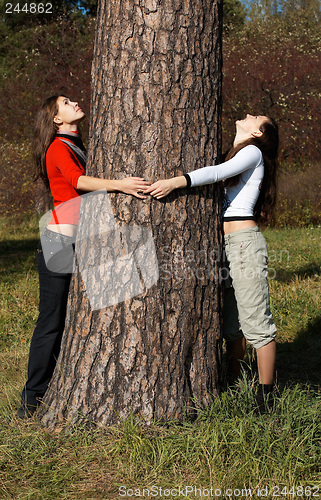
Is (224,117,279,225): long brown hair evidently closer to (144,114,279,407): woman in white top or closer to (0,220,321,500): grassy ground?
(144,114,279,407): woman in white top

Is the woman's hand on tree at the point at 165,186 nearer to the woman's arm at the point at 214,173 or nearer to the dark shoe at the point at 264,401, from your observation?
the woman's arm at the point at 214,173

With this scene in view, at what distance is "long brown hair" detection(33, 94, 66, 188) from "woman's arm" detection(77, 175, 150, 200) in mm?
548

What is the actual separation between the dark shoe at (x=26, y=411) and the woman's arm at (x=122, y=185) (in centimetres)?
131

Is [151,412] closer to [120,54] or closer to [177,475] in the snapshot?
[177,475]

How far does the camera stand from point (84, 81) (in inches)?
578

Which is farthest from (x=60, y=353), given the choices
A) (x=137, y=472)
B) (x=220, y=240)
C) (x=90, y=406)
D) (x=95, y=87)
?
(x=95, y=87)

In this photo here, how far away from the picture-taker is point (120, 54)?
8.55 feet

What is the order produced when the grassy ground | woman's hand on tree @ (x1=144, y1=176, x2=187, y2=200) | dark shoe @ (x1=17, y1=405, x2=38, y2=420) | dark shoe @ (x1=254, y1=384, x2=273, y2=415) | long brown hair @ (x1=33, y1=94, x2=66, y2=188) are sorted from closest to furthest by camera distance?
the grassy ground → woman's hand on tree @ (x1=144, y1=176, x2=187, y2=200) → dark shoe @ (x1=254, y1=384, x2=273, y2=415) → dark shoe @ (x1=17, y1=405, x2=38, y2=420) → long brown hair @ (x1=33, y1=94, x2=66, y2=188)

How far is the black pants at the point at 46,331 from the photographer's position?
9.74ft

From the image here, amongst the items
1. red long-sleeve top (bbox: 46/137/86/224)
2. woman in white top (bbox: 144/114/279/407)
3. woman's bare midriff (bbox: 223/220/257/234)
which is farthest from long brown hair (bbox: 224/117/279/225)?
red long-sleeve top (bbox: 46/137/86/224)

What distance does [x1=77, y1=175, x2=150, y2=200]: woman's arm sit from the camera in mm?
2576

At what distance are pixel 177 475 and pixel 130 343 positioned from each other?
670 millimetres

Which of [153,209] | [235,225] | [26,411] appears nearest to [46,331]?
[26,411]

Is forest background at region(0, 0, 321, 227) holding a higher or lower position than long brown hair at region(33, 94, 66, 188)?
higher
